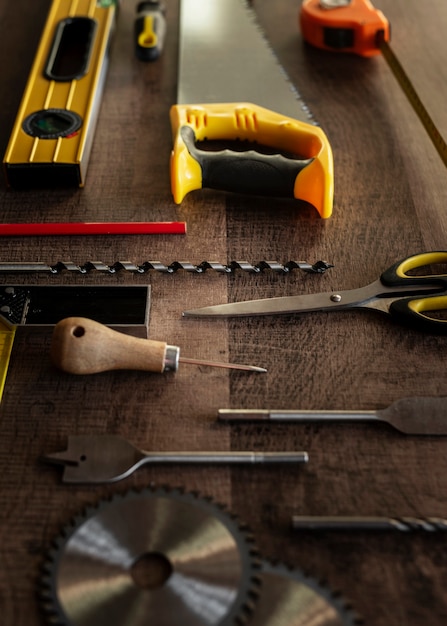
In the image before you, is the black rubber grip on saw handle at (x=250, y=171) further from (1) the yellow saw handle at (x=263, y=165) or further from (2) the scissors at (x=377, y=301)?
(2) the scissors at (x=377, y=301)

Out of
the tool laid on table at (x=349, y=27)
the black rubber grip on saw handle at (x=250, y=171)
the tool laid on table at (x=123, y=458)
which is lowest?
the tool laid on table at (x=123, y=458)

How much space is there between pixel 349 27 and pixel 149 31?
1.68 feet

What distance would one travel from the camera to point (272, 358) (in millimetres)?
1247

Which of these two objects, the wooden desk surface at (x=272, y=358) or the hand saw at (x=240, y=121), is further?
the hand saw at (x=240, y=121)

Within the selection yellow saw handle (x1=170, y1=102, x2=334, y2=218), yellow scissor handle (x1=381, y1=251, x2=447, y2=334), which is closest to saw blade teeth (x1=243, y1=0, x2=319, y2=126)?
yellow saw handle (x1=170, y1=102, x2=334, y2=218)

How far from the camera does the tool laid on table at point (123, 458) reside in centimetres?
108

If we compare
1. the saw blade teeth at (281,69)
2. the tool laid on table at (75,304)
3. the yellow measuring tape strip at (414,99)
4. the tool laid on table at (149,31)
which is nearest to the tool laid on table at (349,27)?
the yellow measuring tape strip at (414,99)

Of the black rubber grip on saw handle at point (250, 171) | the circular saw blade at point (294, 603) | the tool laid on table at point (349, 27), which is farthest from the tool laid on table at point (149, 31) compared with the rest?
the circular saw blade at point (294, 603)

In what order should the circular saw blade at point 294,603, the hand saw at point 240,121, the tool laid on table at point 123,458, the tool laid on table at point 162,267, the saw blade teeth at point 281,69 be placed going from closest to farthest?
the circular saw blade at point 294,603, the tool laid on table at point 123,458, the tool laid on table at point 162,267, the hand saw at point 240,121, the saw blade teeth at point 281,69

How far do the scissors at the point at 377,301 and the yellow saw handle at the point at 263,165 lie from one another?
236 millimetres

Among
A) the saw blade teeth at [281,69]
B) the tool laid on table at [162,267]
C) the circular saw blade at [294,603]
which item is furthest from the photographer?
the saw blade teeth at [281,69]

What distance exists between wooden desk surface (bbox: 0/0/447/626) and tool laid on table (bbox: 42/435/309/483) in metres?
0.02

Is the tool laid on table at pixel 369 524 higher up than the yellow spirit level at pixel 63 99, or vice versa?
the yellow spirit level at pixel 63 99

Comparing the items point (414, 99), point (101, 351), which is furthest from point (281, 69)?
point (101, 351)
